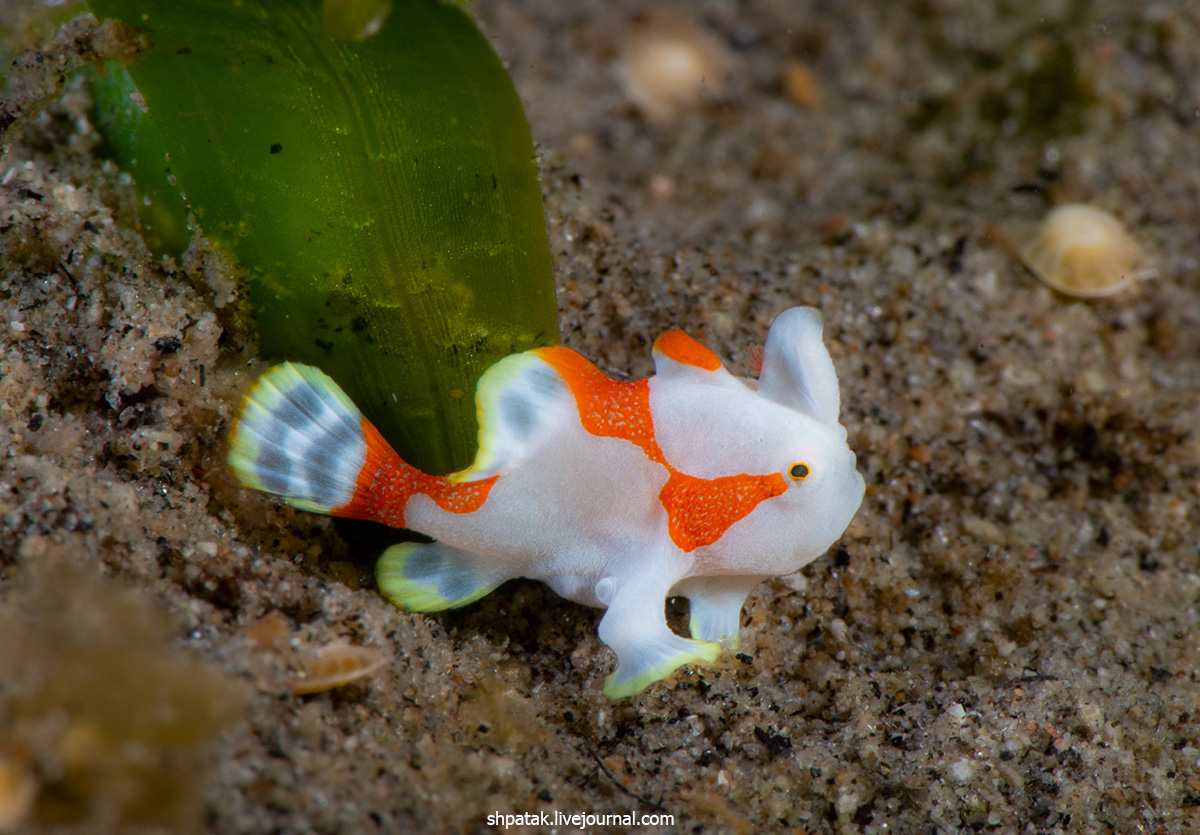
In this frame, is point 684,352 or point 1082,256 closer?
point 684,352

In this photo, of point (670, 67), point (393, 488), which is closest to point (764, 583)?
point (393, 488)

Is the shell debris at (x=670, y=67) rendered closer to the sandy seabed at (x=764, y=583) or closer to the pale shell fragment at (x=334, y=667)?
the sandy seabed at (x=764, y=583)

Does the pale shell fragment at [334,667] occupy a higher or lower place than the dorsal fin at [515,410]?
lower

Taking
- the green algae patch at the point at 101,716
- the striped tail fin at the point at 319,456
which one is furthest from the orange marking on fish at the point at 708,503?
the green algae patch at the point at 101,716

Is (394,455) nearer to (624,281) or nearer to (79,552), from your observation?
(79,552)

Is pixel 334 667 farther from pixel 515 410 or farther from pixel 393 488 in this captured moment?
pixel 515 410

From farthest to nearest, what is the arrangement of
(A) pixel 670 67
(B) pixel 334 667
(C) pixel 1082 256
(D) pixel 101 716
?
(A) pixel 670 67 → (C) pixel 1082 256 → (B) pixel 334 667 → (D) pixel 101 716

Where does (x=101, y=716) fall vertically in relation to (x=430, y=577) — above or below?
above
